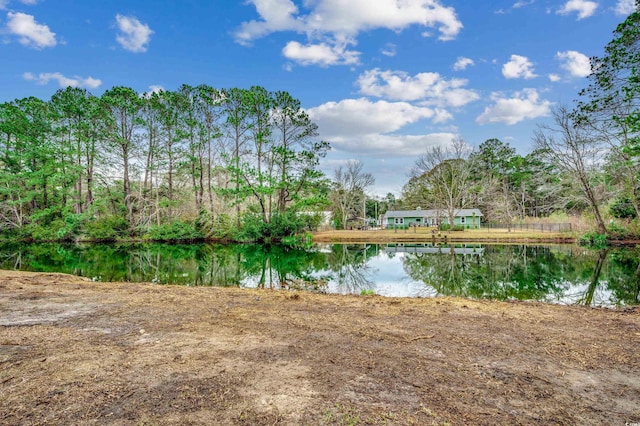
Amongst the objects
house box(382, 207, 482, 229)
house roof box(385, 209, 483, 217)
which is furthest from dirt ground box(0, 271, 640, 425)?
house box(382, 207, 482, 229)

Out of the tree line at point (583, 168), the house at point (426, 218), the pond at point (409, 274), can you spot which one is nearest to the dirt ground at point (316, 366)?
the pond at point (409, 274)

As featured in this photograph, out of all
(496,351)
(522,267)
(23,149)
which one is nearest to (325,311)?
(496,351)

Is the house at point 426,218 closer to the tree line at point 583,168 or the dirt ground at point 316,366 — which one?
the tree line at point 583,168

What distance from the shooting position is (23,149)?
96.9 feet

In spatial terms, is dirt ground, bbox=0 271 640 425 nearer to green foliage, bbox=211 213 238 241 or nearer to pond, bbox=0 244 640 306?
pond, bbox=0 244 640 306

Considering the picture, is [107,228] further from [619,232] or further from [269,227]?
[619,232]

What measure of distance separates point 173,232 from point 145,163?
7.01 m

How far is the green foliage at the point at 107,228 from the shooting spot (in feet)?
94.1

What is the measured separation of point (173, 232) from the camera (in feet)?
96.9

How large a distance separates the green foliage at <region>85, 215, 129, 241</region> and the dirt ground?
26.2 metres

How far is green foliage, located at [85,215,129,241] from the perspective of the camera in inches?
1129

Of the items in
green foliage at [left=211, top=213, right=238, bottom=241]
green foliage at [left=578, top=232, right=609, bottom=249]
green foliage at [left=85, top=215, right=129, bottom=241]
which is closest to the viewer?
green foliage at [left=578, top=232, right=609, bottom=249]

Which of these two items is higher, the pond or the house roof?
the house roof

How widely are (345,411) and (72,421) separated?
1.94 meters
